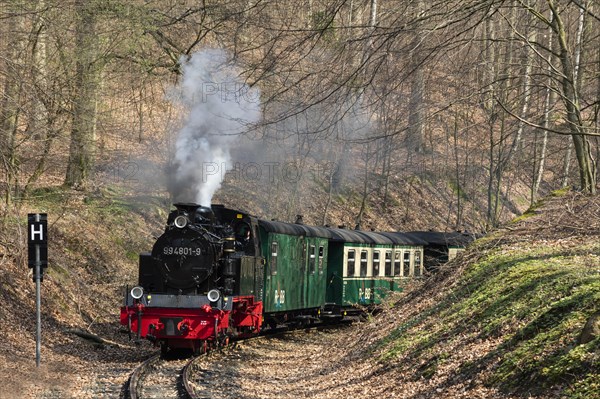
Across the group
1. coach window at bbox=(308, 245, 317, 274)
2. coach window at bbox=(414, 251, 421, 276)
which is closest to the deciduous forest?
coach window at bbox=(414, 251, 421, 276)

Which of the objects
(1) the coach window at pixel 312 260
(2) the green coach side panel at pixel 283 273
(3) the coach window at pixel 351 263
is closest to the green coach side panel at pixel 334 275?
(3) the coach window at pixel 351 263

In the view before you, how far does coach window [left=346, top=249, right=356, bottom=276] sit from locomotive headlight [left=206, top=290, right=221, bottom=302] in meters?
8.38

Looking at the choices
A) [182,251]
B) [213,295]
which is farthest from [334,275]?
[213,295]

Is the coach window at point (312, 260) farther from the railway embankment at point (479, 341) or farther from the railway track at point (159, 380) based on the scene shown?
the railway track at point (159, 380)

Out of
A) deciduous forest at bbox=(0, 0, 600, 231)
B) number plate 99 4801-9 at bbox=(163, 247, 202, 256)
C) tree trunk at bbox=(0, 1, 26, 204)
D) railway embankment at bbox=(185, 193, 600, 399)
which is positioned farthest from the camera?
number plate 99 4801-9 at bbox=(163, 247, 202, 256)

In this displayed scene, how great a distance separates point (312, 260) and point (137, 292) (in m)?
6.58

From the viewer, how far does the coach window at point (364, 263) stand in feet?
80.6

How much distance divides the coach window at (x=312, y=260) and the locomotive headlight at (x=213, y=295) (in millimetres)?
5880

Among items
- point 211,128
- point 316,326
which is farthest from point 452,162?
point 211,128

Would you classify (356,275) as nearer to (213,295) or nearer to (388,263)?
(388,263)

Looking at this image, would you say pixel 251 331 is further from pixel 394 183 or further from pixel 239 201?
pixel 394 183

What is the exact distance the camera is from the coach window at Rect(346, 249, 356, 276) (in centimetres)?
2384

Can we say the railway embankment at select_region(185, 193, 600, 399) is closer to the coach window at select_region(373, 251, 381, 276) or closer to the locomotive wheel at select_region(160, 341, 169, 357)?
the locomotive wheel at select_region(160, 341, 169, 357)

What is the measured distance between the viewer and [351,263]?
947 inches
